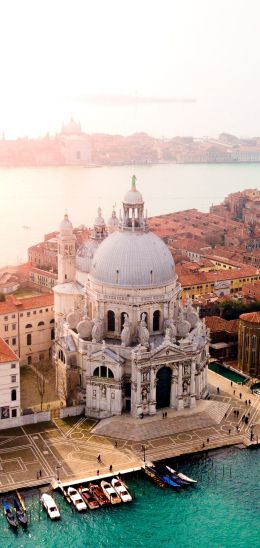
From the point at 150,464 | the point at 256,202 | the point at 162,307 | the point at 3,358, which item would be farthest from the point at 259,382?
the point at 256,202

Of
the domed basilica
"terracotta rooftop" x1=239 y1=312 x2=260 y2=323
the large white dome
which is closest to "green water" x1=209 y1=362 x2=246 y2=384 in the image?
"terracotta rooftop" x1=239 y1=312 x2=260 y2=323

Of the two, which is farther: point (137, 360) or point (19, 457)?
point (137, 360)

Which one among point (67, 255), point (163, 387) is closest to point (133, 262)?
point (163, 387)

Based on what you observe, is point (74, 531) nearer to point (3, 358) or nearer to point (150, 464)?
point (150, 464)

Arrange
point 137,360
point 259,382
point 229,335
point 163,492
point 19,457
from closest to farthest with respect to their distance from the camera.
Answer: point 163,492 < point 19,457 < point 137,360 < point 259,382 < point 229,335

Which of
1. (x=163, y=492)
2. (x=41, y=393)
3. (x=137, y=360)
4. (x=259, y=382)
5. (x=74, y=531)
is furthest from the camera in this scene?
(x=259, y=382)
